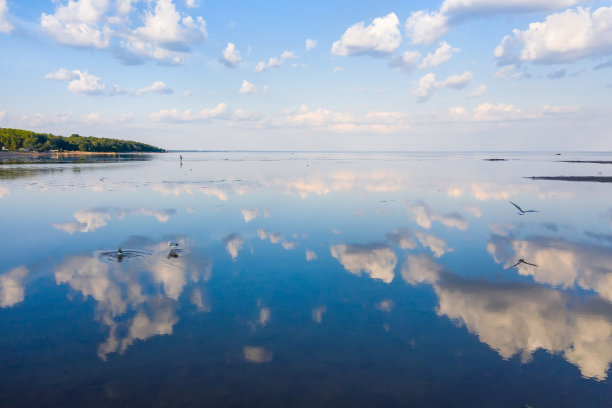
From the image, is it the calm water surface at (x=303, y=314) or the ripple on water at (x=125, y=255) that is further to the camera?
the ripple on water at (x=125, y=255)

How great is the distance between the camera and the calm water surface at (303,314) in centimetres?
932

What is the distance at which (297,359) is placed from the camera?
10.5m

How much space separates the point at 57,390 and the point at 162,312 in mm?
4496

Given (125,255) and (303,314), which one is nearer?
(303,314)

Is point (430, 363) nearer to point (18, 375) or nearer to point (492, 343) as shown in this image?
point (492, 343)

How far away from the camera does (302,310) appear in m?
13.8

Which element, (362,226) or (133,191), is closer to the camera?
(362,226)

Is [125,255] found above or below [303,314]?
above

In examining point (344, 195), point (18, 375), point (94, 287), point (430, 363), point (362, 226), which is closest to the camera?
point (18, 375)

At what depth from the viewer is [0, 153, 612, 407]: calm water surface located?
30.6 feet

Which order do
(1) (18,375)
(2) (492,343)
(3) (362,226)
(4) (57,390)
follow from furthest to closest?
(3) (362,226) → (2) (492,343) → (1) (18,375) → (4) (57,390)

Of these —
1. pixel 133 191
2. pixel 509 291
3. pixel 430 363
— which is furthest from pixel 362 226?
pixel 133 191

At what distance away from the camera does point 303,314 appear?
44.2 ft

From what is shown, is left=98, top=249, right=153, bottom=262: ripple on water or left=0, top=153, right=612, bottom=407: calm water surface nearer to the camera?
left=0, top=153, right=612, bottom=407: calm water surface
